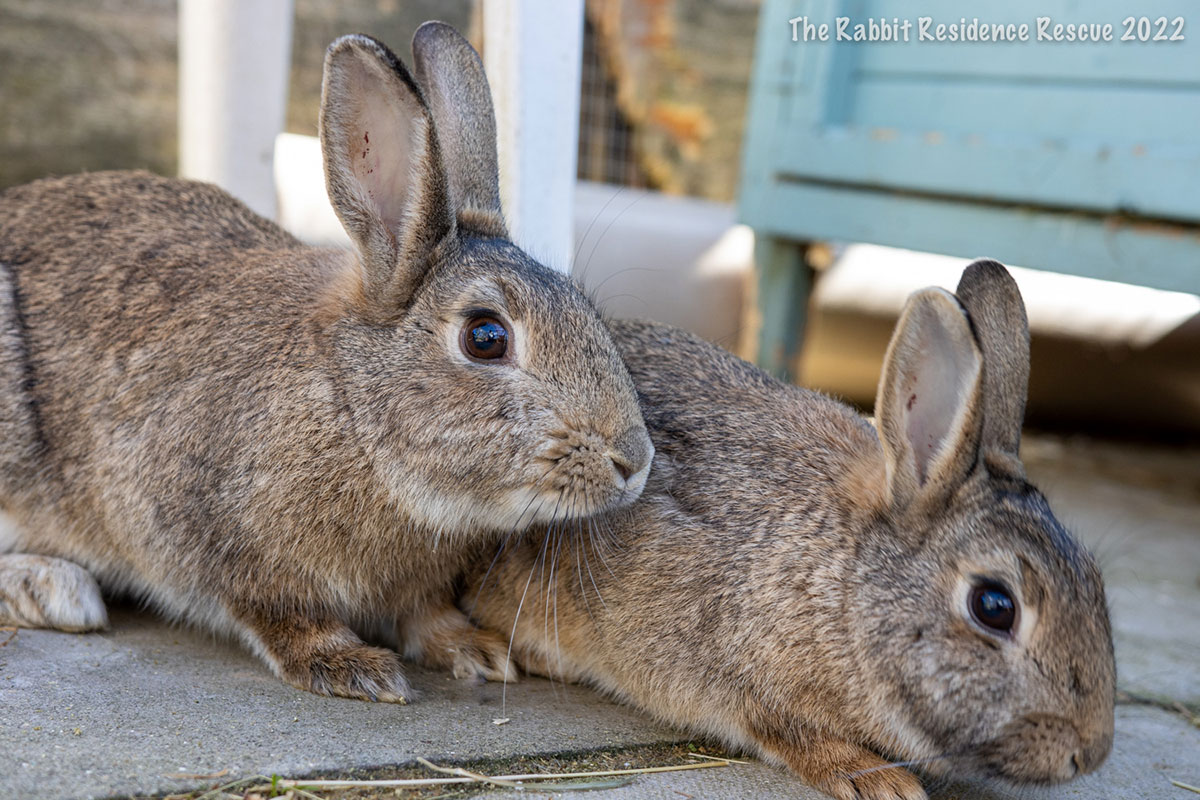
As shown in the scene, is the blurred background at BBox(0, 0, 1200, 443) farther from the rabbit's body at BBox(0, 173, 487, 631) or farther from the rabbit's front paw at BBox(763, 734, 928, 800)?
the rabbit's front paw at BBox(763, 734, 928, 800)

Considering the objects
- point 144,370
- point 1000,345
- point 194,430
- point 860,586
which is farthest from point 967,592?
point 144,370

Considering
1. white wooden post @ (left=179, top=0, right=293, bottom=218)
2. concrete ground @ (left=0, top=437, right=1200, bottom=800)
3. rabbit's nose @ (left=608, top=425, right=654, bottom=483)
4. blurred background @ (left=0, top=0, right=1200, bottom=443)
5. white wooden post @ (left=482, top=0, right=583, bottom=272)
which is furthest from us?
blurred background @ (left=0, top=0, right=1200, bottom=443)

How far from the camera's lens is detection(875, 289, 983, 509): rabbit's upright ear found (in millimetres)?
2230

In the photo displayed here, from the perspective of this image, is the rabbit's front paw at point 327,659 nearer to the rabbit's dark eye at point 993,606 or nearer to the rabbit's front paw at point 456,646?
the rabbit's front paw at point 456,646

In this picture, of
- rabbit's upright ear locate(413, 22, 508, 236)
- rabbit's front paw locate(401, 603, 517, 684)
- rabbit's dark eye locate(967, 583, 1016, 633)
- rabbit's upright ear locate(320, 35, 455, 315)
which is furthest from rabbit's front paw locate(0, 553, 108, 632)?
rabbit's dark eye locate(967, 583, 1016, 633)

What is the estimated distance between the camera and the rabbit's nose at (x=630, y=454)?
7.66ft

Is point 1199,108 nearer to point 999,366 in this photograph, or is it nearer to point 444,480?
point 999,366

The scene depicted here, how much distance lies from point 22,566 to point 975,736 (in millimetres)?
2074

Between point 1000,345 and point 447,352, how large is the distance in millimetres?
1158

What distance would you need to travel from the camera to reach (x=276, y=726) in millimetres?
2238

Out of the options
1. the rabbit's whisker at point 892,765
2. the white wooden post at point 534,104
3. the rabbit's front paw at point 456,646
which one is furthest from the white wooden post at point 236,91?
the rabbit's whisker at point 892,765

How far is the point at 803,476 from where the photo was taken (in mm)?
2543

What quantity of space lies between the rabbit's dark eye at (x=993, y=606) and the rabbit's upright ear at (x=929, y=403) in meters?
0.20

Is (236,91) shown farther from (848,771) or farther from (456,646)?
(848,771)
